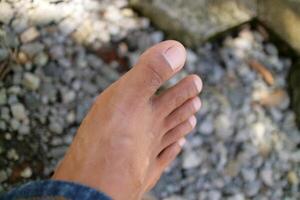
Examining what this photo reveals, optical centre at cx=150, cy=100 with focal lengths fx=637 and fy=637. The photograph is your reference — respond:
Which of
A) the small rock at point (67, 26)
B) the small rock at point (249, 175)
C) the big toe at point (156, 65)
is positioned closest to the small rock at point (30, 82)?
the small rock at point (67, 26)

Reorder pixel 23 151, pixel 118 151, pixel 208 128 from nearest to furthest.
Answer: pixel 118 151
pixel 23 151
pixel 208 128

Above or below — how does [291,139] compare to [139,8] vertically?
below

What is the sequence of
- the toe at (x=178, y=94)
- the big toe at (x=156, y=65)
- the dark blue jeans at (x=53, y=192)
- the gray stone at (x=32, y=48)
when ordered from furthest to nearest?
1. the gray stone at (x=32, y=48)
2. the toe at (x=178, y=94)
3. the big toe at (x=156, y=65)
4. the dark blue jeans at (x=53, y=192)

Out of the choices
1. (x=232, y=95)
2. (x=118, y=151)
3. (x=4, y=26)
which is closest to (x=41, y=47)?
(x=4, y=26)

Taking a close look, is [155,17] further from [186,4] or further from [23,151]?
[23,151]

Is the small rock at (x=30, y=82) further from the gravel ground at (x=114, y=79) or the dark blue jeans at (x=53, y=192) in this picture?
the dark blue jeans at (x=53, y=192)

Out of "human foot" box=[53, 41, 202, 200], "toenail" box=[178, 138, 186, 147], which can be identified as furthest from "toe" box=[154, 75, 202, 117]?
"toenail" box=[178, 138, 186, 147]

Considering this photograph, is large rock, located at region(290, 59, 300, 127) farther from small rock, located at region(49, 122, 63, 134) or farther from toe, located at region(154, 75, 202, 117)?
small rock, located at region(49, 122, 63, 134)
